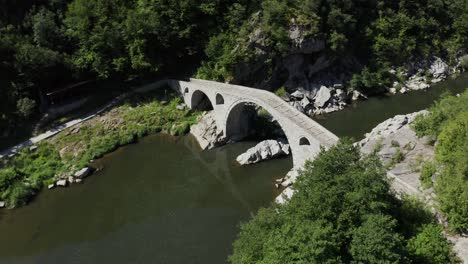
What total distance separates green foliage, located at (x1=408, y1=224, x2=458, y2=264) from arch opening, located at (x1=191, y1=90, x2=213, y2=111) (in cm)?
2716

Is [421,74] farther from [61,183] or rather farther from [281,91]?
[61,183]

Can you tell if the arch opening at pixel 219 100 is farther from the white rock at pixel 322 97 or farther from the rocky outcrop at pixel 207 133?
the white rock at pixel 322 97

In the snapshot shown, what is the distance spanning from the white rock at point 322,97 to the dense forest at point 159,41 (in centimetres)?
355

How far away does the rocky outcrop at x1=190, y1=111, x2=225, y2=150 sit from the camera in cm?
3831

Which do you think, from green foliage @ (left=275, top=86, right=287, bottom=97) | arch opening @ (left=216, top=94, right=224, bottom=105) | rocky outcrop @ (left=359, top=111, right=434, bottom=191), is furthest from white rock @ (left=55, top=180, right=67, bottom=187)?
rocky outcrop @ (left=359, top=111, right=434, bottom=191)

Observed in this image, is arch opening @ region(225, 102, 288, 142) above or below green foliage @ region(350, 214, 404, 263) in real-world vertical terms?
below

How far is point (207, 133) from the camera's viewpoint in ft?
128

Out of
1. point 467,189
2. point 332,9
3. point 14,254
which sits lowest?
point 14,254

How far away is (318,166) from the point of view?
20.0 metres

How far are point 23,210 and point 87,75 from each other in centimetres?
1714

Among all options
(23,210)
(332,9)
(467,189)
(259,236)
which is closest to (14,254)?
(23,210)

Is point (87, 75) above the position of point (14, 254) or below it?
above

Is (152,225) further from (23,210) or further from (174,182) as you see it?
(23,210)

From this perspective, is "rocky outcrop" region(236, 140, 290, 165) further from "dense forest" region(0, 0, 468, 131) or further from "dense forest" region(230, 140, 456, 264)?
"dense forest" region(230, 140, 456, 264)
